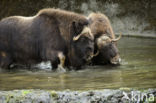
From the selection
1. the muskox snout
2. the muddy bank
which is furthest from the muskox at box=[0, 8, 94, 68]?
the muddy bank

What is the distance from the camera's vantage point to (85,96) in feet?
13.4

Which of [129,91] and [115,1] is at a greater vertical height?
[115,1]

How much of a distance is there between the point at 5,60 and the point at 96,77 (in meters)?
1.85

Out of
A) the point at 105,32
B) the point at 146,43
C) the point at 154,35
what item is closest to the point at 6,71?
the point at 105,32

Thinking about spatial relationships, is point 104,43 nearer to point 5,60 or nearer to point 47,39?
point 47,39

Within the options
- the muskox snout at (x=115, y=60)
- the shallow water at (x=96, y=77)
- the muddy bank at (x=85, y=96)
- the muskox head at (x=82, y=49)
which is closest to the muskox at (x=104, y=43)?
the muskox snout at (x=115, y=60)

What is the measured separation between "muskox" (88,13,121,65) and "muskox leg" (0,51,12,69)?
1368 mm

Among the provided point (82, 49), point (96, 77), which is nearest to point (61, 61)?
point (82, 49)

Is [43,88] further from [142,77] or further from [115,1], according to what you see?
[115,1]

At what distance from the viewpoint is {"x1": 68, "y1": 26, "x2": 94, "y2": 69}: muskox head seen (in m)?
6.23

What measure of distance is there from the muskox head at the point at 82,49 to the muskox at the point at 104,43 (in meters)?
0.33

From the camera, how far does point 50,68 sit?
645 centimetres

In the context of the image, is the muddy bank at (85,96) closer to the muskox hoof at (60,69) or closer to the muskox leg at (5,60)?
the muskox hoof at (60,69)

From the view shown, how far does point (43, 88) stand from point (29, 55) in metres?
1.91
